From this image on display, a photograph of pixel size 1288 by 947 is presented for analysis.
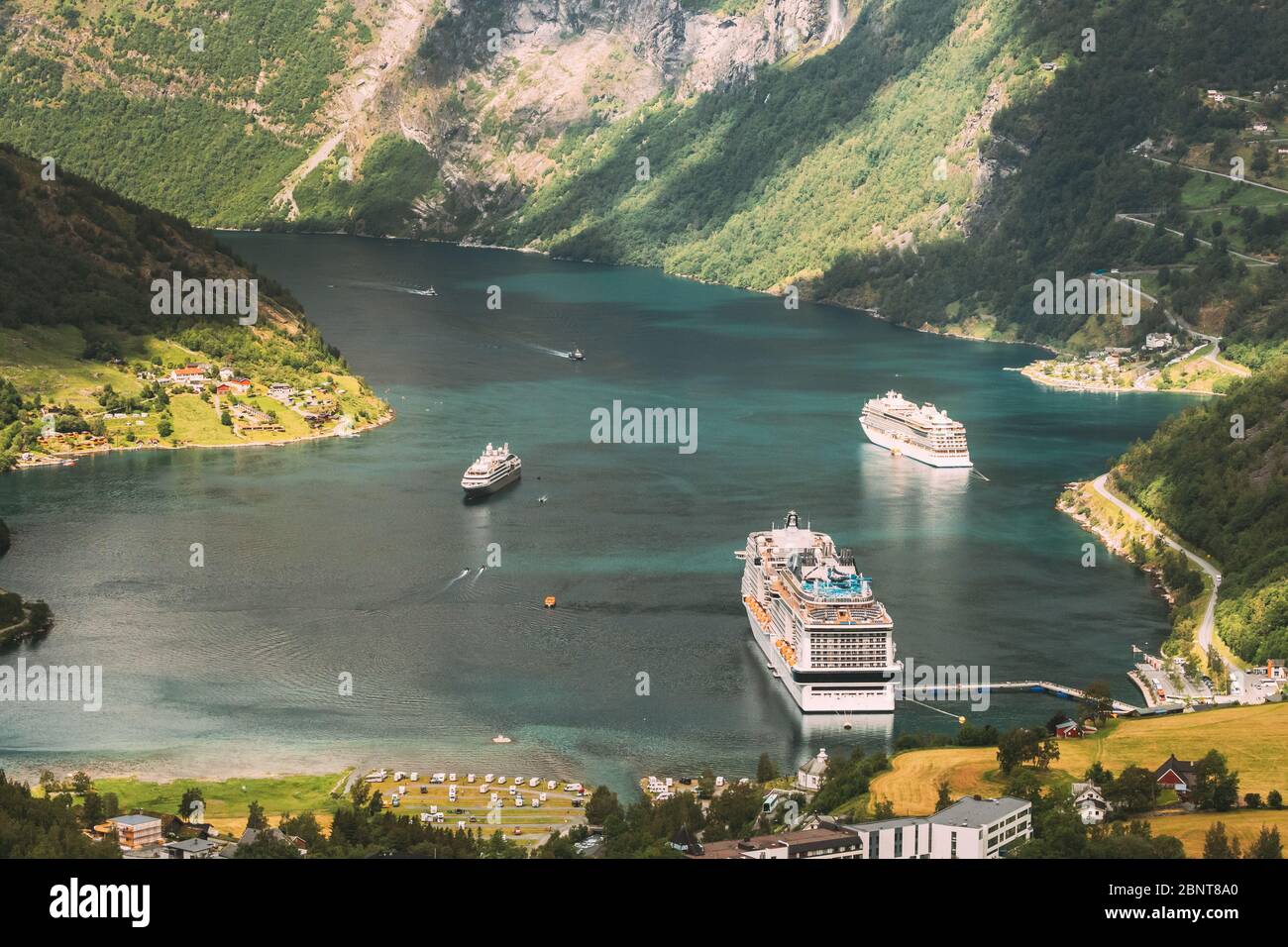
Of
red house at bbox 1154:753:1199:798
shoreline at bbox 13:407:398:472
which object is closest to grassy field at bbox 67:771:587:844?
red house at bbox 1154:753:1199:798

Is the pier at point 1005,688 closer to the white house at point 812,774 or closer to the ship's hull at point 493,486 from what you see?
the white house at point 812,774

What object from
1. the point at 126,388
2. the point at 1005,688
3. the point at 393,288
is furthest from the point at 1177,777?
the point at 393,288

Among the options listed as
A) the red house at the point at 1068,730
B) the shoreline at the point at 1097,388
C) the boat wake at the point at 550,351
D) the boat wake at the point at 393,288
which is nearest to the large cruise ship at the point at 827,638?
the red house at the point at 1068,730

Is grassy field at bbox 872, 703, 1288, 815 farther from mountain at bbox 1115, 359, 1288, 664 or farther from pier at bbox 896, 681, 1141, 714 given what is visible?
mountain at bbox 1115, 359, 1288, 664
